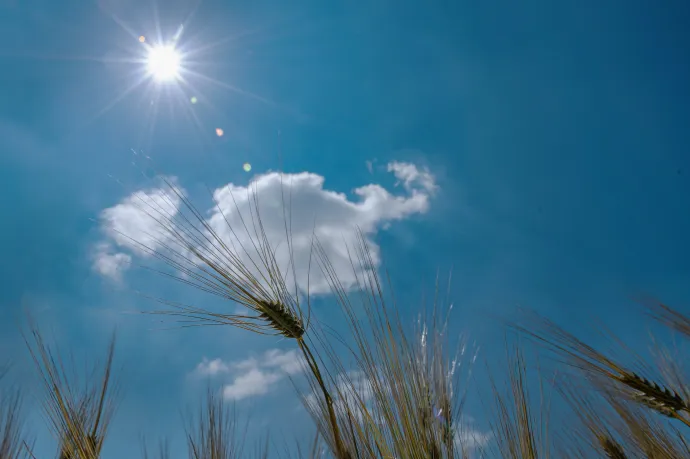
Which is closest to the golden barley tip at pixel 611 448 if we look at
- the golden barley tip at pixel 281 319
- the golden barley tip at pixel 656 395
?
the golden barley tip at pixel 656 395

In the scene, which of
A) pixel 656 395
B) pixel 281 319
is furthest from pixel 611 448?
pixel 281 319

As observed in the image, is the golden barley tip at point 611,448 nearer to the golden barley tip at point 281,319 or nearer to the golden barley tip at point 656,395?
the golden barley tip at point 656,395

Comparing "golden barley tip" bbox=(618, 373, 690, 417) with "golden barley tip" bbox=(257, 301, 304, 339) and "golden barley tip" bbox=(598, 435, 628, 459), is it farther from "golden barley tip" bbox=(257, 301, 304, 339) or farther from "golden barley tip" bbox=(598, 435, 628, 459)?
"golden barley tip" bbox=(257, 301, 304, 339)

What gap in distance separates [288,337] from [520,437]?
1.11 meters

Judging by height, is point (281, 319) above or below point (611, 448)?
above

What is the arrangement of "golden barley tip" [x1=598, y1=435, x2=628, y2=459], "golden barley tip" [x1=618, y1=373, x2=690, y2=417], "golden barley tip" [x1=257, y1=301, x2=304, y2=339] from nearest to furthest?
"golden barley tip" [x1=257, y1=301, x2=304, y2=339] → "golden barley tip" [x1=618, y1=373, x2=690, y2=417] → "golden barley tip" [x1=598, y1=435, x2=628, y2=459]

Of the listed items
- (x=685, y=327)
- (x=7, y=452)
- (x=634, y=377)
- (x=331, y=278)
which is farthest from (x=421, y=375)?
(x=7, y=452)

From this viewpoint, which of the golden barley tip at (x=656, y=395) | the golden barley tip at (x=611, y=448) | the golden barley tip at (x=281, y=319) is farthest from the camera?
the golden barley tip at (x=611, y=448)

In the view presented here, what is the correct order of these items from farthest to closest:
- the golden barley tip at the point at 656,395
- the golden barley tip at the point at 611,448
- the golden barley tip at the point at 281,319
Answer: the golden barley tip at the point at 611,448, the golden barley tip at the point at 656,395, the golden barley tip at the point at 281,319

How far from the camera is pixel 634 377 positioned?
2.49 m

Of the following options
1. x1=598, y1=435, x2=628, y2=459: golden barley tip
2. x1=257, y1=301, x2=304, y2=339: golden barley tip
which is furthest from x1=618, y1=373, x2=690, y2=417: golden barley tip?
x1=257, y1=301, x2=304, y2=339: golden barley tip

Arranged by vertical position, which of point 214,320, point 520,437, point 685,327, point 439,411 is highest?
point 214,320

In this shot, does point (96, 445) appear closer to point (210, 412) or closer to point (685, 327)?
point (210, 412)

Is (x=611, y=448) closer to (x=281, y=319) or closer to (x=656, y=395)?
(x=656, y=395)
